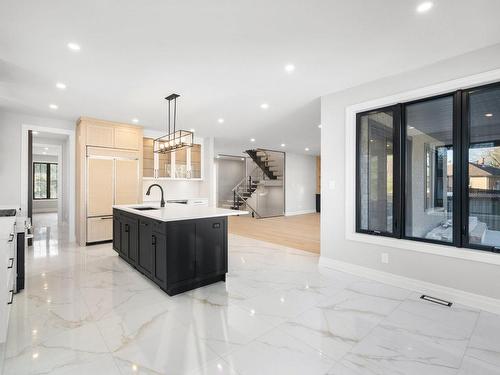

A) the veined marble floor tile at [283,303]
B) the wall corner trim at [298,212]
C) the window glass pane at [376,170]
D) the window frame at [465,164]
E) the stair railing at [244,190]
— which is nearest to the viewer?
the veined marble floor tile at [283,303]

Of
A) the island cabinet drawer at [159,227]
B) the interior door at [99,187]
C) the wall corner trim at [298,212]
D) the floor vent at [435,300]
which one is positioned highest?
the interior door at [99,187]

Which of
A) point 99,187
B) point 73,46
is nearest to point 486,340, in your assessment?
point 73,46

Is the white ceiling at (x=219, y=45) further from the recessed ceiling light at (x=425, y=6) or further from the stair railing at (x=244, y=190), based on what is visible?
the stair railing at (x=244, y=190)

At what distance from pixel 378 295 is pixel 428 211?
47.0 inches

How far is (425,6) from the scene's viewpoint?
2.06m

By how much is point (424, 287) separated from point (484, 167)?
1487 mm

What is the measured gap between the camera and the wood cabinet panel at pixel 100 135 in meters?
5.31

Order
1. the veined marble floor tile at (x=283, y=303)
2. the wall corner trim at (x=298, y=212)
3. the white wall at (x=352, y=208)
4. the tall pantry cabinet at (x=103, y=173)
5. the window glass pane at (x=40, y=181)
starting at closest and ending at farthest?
the veined marble floor tile at (x=283, y=303) → the white wall at (x=352, y=208) → the tall pantry cabinet at (x=103, y=173) → the wall corner trim at (x=298, y=212) → the window glass pane at (x=40, y=181)

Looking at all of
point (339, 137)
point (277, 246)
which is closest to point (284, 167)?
point (277, 246)

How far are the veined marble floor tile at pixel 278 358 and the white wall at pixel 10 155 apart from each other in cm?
555

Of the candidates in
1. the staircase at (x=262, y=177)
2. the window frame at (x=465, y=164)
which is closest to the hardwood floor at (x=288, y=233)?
the window frame at (x=465, y=164)

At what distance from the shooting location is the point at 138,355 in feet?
6.36

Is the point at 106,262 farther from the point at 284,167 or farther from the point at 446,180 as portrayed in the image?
the point at 284,167

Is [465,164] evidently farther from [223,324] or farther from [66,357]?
[66,357]
